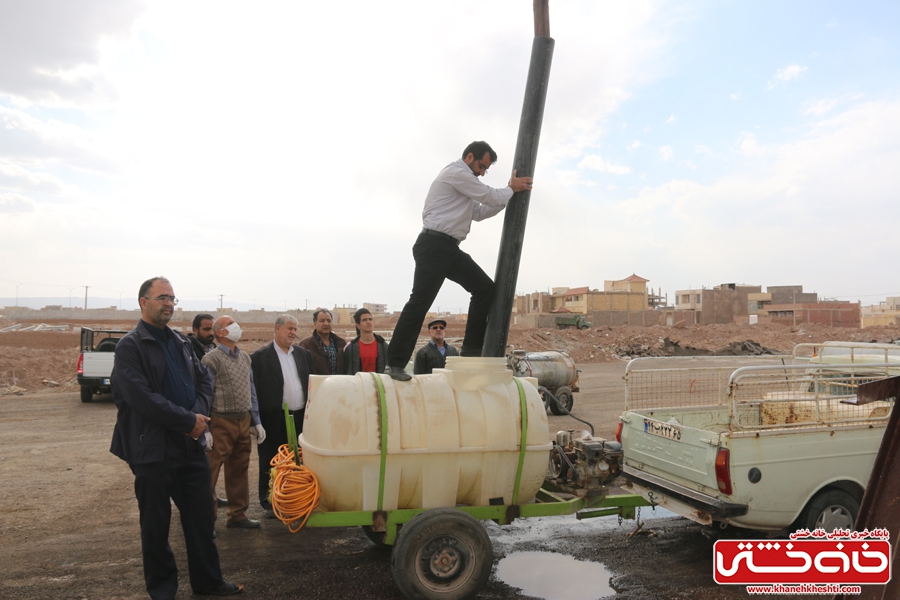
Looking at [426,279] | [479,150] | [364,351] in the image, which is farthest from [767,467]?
[364,351]

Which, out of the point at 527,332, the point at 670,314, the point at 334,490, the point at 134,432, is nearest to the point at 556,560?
the point at 334,490

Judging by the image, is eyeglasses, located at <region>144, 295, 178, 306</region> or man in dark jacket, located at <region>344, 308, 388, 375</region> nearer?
eyeglasses, located at <region>144, 295, 178, 306</region>

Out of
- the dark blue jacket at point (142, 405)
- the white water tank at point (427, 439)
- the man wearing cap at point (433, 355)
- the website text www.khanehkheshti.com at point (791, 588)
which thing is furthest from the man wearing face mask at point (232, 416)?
the website text www.khanehkheshti.com at point (791, 588)

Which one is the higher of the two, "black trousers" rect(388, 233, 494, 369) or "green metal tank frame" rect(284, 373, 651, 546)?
"black trousers" rect(388, 233, 494, 369)

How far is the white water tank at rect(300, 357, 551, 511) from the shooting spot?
409 centimetres

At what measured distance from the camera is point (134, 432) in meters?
3.98

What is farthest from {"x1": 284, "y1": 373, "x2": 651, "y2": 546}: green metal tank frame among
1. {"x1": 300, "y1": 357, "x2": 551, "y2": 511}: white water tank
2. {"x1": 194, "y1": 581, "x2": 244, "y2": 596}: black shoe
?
{"x1": 194, "y1": 581, "x2": 244, "y2": 596}: black shoe

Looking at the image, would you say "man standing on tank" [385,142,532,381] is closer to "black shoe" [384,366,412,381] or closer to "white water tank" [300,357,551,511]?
"black shoe" [384,366,412,381]

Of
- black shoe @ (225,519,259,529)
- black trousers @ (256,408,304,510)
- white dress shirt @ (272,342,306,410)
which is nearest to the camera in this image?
black shoe @ (225,519,259,529)

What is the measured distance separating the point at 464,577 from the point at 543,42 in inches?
162

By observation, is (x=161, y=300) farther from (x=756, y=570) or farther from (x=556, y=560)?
(x=756, y=570)

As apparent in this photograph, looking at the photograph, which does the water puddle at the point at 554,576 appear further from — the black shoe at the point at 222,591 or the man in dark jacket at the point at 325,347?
the man in dark jacket at the point at 325,347

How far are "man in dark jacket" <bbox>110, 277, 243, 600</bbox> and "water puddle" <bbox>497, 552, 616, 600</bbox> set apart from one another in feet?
7.07

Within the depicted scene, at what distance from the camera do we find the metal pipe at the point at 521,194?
475 centimetres
